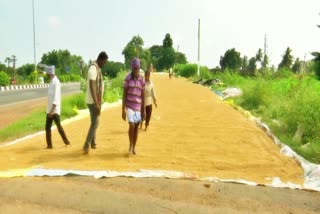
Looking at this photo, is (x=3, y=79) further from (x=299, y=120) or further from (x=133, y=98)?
(x=133, y=98)

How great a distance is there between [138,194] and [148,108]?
5214 mm

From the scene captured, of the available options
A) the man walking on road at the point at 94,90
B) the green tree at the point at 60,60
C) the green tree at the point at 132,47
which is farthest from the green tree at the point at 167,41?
the man walking on road at the point at 94,90

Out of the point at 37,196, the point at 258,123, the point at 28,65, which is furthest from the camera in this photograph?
the point at 28,65

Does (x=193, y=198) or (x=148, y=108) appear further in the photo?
(x=148, y=108)

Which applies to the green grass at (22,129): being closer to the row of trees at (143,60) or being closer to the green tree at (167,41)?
the row of trees at (143,60)

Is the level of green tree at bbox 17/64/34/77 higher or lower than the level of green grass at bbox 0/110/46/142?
higher

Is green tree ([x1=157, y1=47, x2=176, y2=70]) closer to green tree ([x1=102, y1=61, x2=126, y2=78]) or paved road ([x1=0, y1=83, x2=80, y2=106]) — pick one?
green tree ([x1=102, y1=61, x2=126, y2=78])

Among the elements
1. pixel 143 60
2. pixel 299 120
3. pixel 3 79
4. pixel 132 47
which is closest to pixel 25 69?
pixel 132 47

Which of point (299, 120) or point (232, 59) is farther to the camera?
point (232, 59)

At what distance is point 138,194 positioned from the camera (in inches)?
216

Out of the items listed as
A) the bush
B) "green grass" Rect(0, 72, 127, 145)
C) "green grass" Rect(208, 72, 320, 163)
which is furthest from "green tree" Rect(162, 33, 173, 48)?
"green grass" Rect(208, 72, 320, 163)

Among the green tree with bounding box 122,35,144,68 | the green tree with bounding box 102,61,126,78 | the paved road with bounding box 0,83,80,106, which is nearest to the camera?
the paved road with bounding box 0,83,80,106

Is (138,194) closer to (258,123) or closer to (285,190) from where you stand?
(285,190)

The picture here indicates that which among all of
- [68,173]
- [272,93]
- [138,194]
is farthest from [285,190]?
[272,93]
